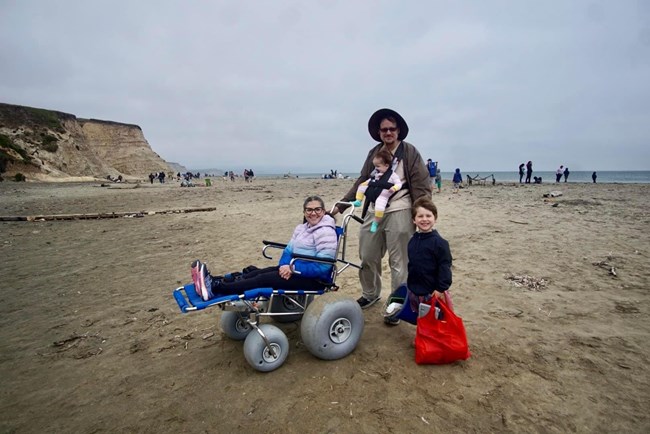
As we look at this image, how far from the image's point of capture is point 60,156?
3688cm

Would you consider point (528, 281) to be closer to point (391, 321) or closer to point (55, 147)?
point (391, 321)

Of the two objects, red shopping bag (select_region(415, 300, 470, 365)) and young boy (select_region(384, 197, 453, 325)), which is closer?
red shopping bag (select_region(415, 300, 470, 365))

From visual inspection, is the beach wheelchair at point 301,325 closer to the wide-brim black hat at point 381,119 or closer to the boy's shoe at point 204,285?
the boy's shoe at point 204,285

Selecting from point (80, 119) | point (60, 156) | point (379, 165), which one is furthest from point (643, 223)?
point (80, 119)

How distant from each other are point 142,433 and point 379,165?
10.9ft

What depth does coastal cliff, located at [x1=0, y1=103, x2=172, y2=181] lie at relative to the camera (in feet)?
105

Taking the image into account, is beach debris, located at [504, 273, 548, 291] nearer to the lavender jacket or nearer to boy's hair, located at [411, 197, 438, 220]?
boy's hair, located at [411, 197, 438, 220]

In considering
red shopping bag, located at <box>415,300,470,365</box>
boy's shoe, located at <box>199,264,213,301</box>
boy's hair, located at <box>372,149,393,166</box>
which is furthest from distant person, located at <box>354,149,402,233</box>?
boy's shoe, located at <box>199,264,213,301</box>

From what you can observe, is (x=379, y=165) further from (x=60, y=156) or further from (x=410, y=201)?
(x=60, y=156)

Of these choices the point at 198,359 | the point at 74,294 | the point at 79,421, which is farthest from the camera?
the point at 74,294

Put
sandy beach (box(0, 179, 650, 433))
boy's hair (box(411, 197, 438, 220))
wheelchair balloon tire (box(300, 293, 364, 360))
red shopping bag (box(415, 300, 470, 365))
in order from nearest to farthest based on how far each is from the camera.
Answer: sandy beach (box(0, 179, 650, 433)) → red shopping bag (box(415, 300, 470, 365)) → wheelchair balloon tire (box(300, 293, 364, 360)) → boy's hair (box(411, 197, 438, 220))

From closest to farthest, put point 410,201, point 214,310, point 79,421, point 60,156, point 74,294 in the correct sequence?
point 79,421 → point 410,201 → point 214,310 → point 74,294 → point 60,156

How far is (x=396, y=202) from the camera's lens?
3691 millimetres

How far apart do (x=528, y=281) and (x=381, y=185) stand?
3071 mm
